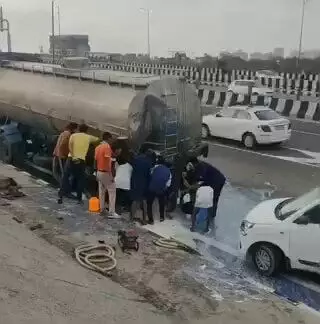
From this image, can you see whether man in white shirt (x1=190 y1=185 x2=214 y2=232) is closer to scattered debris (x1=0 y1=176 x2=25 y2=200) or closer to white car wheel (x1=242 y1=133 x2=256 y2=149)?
scattered debris (x1=0 y1=176 x2=25 y2=200)

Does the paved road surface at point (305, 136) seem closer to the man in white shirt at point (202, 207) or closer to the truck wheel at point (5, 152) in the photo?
the man in white shirt at point (202, 207)

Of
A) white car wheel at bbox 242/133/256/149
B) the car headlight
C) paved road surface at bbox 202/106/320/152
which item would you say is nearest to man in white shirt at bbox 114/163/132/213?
the car headlight

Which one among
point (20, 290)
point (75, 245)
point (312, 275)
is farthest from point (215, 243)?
point (20, 290)

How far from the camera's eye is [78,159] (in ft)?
34.6

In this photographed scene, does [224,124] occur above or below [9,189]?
above

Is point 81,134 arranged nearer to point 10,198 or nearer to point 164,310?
point 10,198

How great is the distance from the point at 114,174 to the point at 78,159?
3.20 feet

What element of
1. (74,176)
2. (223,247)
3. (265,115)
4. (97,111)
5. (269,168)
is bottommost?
(223,247)

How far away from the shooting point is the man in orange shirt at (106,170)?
31.9 feet

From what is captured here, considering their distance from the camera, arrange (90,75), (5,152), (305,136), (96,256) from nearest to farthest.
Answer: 1. (96,256)
2. (90,75)
3. (5,152)
4. (305,136)

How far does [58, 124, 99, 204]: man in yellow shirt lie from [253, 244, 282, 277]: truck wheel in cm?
420

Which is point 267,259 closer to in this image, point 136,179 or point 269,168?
point 136,179

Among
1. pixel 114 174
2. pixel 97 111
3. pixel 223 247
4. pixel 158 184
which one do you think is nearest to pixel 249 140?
pixel 97 111

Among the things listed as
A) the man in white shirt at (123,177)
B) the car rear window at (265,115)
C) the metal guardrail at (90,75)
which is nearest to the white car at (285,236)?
the man in white shirt at (123,177)
